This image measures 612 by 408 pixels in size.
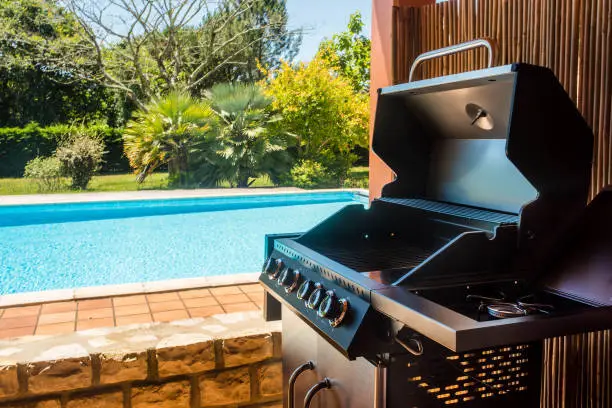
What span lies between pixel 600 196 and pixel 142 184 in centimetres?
1216

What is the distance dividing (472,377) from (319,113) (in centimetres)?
1185

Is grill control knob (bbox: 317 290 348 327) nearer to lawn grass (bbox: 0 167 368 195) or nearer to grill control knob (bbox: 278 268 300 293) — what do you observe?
grill control knob (bbox: 278 268 300 293)

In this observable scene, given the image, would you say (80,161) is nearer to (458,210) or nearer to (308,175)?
(308,175)

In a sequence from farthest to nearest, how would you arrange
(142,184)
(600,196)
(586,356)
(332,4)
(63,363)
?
(332,4), (142,184), (63,363), (586,356), (600,196)

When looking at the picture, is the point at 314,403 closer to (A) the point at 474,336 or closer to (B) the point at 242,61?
(A) the point at 474,336

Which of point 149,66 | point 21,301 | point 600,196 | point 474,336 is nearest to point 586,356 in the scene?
point 600,196

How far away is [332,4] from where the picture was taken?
76.7ft

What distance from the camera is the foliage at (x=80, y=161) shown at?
1212 centimetres

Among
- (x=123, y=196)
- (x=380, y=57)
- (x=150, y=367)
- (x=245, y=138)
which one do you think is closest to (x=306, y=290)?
(x=150, y=367)

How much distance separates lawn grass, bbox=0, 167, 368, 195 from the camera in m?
12.3

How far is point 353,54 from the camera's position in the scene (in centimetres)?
1677

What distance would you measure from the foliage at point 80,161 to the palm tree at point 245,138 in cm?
263

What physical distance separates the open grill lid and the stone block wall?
3.44 feet

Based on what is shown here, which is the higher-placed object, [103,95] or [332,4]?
[332,4]
